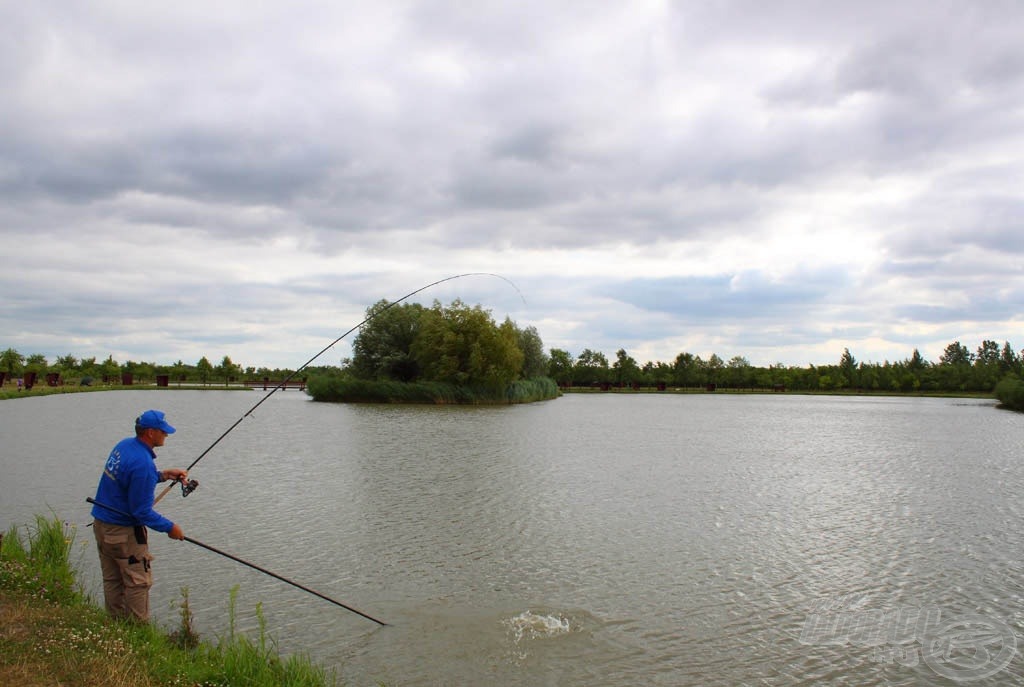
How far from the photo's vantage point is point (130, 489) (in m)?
6.72

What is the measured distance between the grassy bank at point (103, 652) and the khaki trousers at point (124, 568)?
174mm

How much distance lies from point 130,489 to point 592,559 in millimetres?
6707

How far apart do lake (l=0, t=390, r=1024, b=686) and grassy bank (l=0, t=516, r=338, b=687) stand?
0.84m

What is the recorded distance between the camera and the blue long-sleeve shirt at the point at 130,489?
Answer: 6715 millimetres

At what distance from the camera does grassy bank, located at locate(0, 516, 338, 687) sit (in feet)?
17.1

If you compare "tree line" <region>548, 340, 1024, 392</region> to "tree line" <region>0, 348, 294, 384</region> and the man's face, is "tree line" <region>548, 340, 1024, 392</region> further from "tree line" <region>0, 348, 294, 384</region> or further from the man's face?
the man's face

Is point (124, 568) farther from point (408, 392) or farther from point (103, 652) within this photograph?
point (408, 392)

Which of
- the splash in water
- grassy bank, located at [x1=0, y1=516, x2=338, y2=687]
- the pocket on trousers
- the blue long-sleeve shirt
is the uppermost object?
the blue long-sleeve shirt

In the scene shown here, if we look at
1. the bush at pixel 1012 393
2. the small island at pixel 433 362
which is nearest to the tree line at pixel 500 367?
the small island at pixel 433 362

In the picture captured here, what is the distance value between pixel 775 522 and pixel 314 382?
55.3 meters

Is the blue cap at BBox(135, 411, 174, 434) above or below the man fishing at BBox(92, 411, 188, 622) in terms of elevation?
above

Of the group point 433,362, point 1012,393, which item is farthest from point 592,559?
point 1012,393

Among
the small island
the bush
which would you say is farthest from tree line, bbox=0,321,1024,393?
the bush

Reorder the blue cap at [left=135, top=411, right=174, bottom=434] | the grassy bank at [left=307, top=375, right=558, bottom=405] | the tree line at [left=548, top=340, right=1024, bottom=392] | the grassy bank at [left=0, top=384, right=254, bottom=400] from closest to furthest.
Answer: the blue cap at [left=135, top=411, right=174, bottom=434] < the grassy bank at [left=0, top=384, right=254, bottom=400] < the grassy bank at [left=307, top=375, right=558, bottom=405] < the tree line at [left=548, top=340, right=1024, bottom=392]
